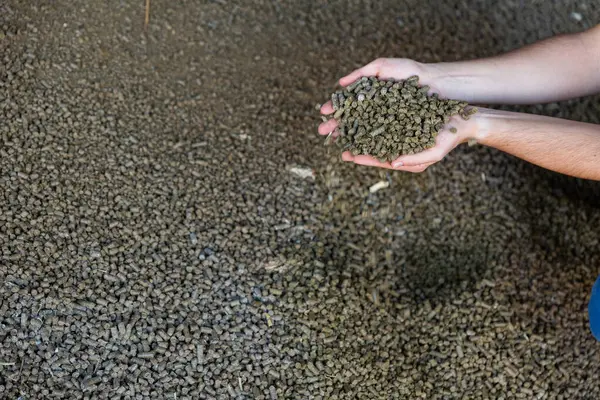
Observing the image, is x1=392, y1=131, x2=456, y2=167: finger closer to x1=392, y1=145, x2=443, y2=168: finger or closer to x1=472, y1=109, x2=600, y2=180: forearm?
x1=392, y1=145, x2=443, y2=168: finger

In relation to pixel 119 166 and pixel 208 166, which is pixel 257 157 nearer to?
pixel 208 166

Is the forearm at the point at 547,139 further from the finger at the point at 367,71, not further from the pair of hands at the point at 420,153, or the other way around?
the finger at the point at 367,71

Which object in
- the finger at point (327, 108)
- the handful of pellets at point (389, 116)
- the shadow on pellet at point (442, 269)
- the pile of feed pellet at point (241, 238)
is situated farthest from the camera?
the shadow on pellet at point (442, 269)

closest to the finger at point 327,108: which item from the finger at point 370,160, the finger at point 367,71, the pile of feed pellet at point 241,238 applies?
the finger at point 367,71

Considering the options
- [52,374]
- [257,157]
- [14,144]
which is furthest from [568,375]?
[14,144]

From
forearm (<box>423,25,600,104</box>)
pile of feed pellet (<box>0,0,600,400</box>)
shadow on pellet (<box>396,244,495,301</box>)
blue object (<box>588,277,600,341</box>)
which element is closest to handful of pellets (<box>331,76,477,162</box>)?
forearm (<box>423,25,600,104</box>)

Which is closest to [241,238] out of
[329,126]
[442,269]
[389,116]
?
[329,126]
